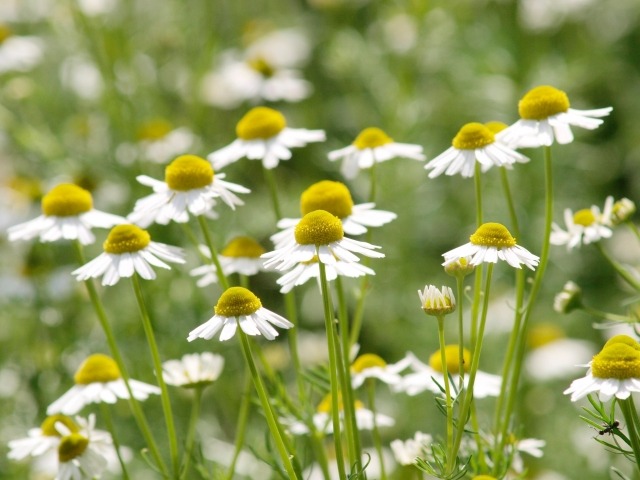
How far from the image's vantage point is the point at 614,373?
132 cm

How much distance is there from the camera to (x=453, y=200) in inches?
163

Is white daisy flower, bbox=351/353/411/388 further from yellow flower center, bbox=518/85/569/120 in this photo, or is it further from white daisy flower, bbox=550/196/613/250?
yellow flower center, bbox=518/85/569/120

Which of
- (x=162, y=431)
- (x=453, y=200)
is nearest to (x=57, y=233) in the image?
(x=162, y=431)

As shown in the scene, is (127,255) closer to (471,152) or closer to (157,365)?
(157,365)

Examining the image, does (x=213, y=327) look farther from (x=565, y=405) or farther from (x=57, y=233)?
(x=565, y=405)

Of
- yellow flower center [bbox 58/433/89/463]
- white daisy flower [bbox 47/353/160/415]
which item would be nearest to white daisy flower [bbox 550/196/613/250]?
white daisy flower [bbox 47/353/160/415]

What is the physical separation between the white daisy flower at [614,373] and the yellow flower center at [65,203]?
3.33ft

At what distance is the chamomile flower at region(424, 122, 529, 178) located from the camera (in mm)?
1581

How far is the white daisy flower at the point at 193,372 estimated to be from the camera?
1.77 m

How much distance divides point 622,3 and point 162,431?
119 inches

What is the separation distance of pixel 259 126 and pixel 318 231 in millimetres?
618

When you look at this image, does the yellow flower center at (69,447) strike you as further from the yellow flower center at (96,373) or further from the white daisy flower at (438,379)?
the white daisy flower at (438,379)

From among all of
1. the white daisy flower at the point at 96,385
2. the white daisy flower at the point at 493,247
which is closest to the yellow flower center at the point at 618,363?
the white daisy flower at the point at 493,247

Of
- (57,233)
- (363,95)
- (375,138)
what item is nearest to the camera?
(57,233)
